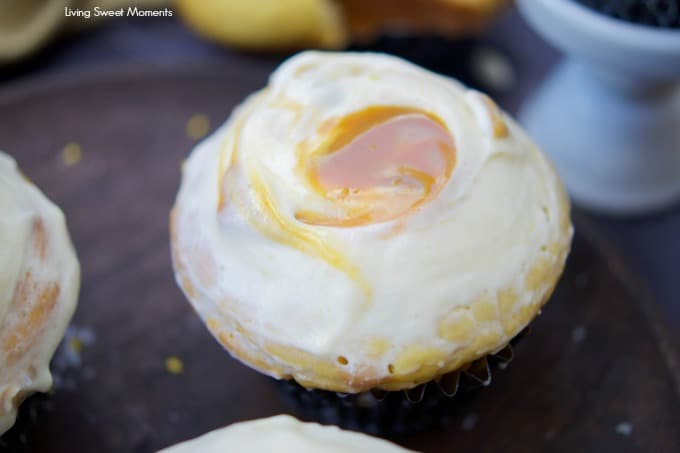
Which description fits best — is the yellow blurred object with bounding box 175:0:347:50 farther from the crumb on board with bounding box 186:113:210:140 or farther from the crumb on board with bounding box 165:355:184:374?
the crumb on board with bounding box 165:355:184:374

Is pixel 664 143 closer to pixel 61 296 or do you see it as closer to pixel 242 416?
pixel 242 416

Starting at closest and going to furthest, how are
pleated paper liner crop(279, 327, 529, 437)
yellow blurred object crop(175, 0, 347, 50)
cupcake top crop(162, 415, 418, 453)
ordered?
cupcake top crop(162, 415, 418, 453)
pleated paper liner crop(279, 327, 529, 437)
yellow blurred object crop(175, 0, 347, 50)

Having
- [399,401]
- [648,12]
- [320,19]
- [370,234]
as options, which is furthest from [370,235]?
[320,19]

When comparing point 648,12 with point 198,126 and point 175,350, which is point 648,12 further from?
point 175,350

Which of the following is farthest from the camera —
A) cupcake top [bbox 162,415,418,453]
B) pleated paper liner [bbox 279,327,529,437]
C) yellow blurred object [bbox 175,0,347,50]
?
yellow blurred object [bbox 175,0,347,50]

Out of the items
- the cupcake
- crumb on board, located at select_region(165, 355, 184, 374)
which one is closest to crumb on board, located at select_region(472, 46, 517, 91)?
crumb on board, located at select_region(165, 355, 184, 374)

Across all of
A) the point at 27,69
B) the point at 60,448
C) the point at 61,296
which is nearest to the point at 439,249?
the point at 61,296

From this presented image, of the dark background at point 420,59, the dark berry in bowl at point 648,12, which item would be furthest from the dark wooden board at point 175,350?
the dark berry in bowl at point 648,12
